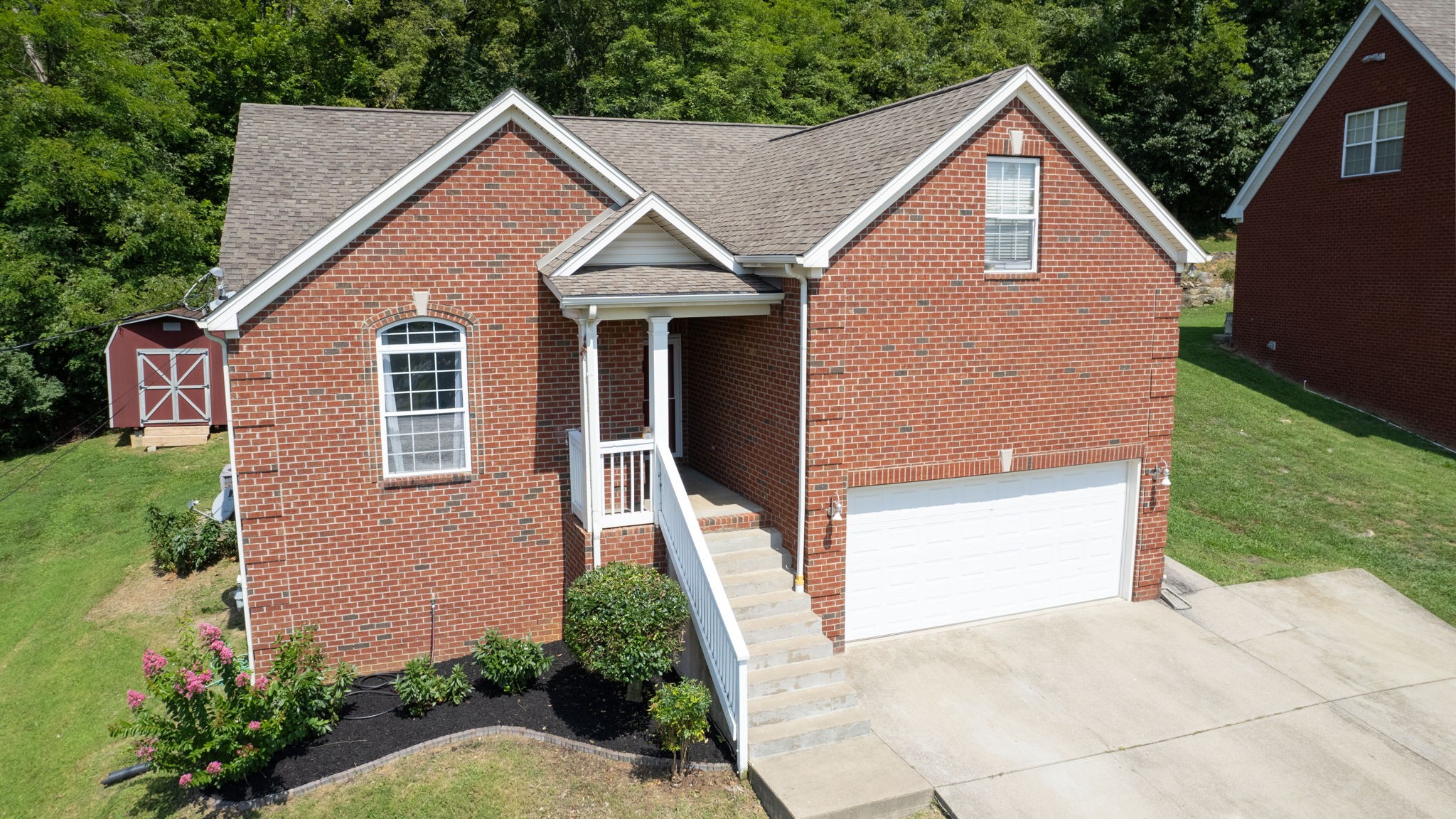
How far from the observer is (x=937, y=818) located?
855cm

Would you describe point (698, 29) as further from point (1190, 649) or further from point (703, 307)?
point (1190, 649)

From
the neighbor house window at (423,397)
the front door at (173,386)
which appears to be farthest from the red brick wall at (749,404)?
the front door at (173,386)

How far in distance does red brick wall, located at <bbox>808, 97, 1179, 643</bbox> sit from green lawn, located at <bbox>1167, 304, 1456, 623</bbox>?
3272 mm

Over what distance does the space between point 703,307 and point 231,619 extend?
27.6ft

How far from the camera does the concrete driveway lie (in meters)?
8.94

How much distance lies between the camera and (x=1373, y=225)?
68.2ft

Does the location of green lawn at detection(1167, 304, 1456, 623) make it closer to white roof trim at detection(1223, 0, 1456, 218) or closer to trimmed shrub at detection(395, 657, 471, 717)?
white roof trim at detection(1223, 0, 1456, 218)

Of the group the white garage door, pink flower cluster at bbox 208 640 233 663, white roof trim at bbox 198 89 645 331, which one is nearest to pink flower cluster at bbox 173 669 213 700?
pink flower cluster at bbox 208 640 233 663

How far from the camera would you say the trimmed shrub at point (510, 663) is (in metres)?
10.5

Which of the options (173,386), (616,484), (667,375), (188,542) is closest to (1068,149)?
(667,375)

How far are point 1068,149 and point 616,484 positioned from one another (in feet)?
23.5

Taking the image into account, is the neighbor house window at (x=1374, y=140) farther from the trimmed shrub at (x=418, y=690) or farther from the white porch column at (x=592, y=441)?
the trimmed shrub at (x=418, y=690)

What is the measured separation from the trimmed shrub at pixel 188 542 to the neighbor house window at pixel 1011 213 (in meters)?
12.9

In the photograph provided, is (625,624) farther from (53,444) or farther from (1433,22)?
(53,444)
